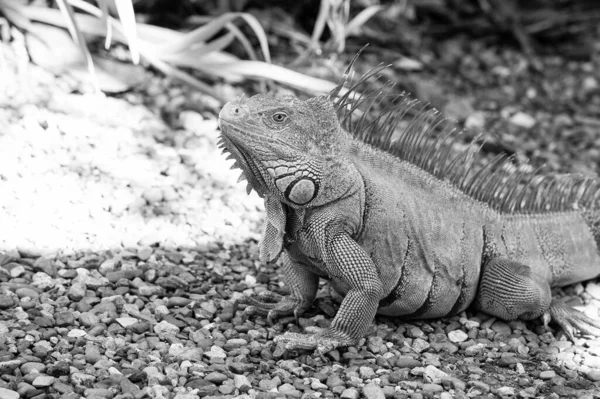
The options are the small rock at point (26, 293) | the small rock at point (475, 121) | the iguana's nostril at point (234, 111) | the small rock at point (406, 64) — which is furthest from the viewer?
the small rock at point (406, 64)

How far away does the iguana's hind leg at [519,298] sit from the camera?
5723 mm

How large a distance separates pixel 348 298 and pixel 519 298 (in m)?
1.29

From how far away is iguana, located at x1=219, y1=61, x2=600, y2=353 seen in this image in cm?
498

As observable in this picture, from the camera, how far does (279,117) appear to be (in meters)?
4.95

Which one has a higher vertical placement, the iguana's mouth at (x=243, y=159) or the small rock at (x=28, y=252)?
the iguana's mouth at (x=243, y=159)

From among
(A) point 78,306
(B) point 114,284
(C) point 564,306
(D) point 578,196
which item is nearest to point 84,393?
(A) point 78,306

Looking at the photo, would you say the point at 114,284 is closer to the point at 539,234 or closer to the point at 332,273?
the point at 332,273

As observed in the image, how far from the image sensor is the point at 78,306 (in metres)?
5.36

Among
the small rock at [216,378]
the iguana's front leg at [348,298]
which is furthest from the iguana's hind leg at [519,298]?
the small rock at [216,378]

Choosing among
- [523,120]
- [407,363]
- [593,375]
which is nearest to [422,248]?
[407,363]

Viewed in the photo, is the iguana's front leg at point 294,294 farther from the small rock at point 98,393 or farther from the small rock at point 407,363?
the small rock at point 98,393

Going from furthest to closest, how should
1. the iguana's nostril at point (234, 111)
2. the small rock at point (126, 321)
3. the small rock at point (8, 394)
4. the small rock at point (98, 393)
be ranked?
1. the small rock at point (126, 321)
2. the iguana's nostril at point (234, 111)
3. the small rock at point (98, 393)
4. the small rock at point (8, 394)

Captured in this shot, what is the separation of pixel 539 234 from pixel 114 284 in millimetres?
2977

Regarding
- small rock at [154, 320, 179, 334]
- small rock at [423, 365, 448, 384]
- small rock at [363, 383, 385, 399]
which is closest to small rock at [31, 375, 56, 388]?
small rock at [154, 320, 179, 334]
